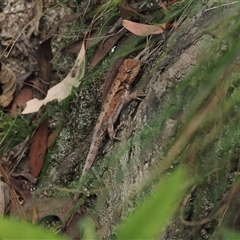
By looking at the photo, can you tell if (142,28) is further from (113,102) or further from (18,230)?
(18,230)

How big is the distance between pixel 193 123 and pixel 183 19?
27.5 inches

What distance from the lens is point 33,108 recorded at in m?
2.20

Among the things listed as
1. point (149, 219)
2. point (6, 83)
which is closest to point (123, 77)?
point (6, 83)

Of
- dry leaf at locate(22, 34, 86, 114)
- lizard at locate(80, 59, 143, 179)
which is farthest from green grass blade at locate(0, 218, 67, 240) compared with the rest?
dry leaf at locate(22, 34, 86, 114)

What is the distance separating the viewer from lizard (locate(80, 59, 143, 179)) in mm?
1808

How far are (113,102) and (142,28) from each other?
13.8 inches

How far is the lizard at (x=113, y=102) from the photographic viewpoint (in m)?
1.81

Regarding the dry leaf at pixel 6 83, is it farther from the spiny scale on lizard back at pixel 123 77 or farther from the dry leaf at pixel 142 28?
the dry leaf at pixel 142 28

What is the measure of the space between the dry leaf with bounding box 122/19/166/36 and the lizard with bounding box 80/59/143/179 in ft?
0.42

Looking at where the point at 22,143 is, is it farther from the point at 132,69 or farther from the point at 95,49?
the point at 132,69

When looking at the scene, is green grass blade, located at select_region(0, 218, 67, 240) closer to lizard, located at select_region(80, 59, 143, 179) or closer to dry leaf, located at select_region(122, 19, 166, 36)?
lizard, located at select_region(80, 59, 143, 179)

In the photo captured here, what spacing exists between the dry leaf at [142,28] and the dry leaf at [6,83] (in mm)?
782

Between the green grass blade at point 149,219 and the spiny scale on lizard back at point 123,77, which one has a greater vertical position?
the green grass blade at point 149,219

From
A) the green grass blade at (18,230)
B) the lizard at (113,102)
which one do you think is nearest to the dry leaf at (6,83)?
the lizard at (113,102)
